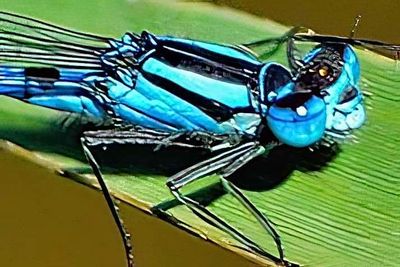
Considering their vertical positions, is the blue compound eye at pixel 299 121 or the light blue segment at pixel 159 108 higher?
the blue compound eye at pixel 299 121

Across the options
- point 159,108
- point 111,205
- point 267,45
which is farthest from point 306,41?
point 111,205

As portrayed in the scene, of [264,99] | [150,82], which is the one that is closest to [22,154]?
[150,82]

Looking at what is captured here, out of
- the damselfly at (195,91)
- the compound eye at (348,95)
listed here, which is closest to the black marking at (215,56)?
the damselfly at (195,91)

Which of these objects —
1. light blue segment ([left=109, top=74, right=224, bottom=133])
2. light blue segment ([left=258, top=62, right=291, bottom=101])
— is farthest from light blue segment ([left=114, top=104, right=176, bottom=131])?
light blue segment ([left=258, top=62, right=291, bottom=101])

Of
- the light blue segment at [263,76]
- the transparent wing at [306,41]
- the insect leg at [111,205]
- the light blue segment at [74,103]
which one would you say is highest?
the transparent wing at [306,41]

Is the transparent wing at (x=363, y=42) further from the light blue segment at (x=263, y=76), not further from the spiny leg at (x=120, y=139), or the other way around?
the spiny leg at (x=120, y=139)

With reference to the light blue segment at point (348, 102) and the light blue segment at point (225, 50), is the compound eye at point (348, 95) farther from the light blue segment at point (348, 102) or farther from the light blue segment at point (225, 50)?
the light blue segment at point (225, 50)

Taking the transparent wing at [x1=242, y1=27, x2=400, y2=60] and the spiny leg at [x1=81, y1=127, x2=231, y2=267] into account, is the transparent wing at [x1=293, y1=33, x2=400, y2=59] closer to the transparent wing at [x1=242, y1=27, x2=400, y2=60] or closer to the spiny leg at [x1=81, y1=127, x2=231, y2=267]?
the transparent wing at [x1=242, y1=27, x2=400, y2=60]

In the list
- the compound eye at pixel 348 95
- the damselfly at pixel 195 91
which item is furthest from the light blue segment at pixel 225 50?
the compound eye at pixel 348 95
